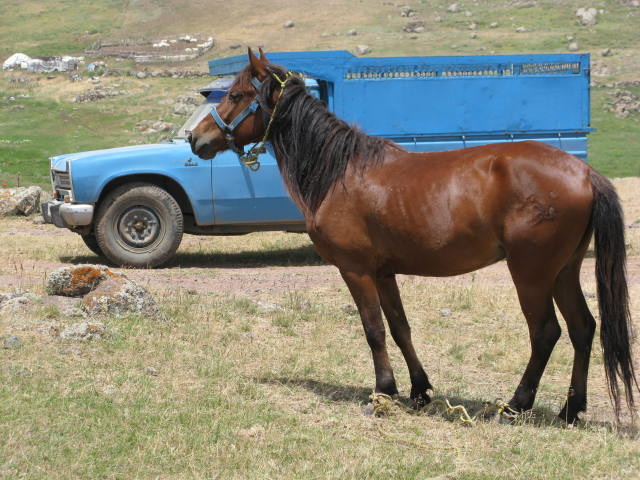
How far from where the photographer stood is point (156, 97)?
37156 mm

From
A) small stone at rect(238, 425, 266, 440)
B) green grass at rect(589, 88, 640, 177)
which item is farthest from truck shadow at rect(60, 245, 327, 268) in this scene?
green grass at rect(589, 88, 640, 177)

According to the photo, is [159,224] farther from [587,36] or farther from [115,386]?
[587,36]

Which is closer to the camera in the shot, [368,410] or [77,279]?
[368,410]

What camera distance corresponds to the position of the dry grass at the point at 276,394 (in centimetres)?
452

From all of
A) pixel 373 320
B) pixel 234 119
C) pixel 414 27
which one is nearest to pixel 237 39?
pixel 414 27

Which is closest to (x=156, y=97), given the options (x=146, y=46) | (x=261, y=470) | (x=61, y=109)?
(x=61, y=109)

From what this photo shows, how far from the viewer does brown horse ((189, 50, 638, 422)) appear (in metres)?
4.94

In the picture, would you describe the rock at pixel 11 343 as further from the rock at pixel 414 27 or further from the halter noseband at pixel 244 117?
the rock at pixel 414 27

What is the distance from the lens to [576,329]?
527cm

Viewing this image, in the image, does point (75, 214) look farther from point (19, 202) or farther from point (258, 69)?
point (258, 69)

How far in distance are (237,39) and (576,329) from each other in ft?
159

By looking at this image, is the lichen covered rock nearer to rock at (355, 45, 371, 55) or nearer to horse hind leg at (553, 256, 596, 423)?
horse hind leg at (553, 256, 596, 423)

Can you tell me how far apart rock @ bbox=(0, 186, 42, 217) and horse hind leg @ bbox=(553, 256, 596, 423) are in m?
12.0

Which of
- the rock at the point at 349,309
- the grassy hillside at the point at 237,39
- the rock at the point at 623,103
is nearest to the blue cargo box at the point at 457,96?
the rock at the point at 349,309
